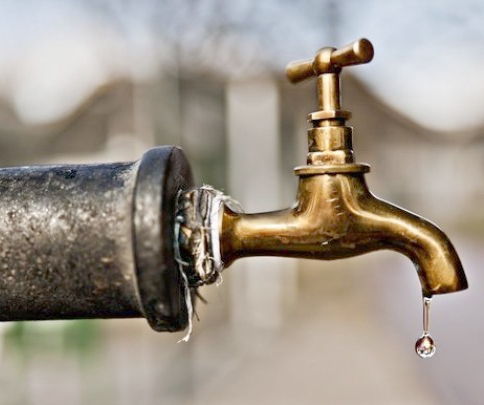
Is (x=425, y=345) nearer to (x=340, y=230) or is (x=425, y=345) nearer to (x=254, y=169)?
(x=340, y=230)

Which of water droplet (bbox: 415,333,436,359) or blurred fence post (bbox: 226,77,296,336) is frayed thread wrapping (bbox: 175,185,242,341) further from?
blurred fence post (bbox: 226,77,296,336)

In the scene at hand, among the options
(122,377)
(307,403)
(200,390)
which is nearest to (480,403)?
(307,403)

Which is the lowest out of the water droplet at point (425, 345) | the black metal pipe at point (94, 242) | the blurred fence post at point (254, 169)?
the water droplet at point (425, 345)

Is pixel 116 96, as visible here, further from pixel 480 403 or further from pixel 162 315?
pixel 162 315

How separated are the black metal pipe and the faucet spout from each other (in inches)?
4.1

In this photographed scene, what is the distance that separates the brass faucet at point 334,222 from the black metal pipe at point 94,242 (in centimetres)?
11

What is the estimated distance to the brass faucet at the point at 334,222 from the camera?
0.86 meters

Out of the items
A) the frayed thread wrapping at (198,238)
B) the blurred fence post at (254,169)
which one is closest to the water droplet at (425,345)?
the frayed thread wrapping at (198,238)

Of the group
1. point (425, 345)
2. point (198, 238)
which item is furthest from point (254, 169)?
point (198, 238)

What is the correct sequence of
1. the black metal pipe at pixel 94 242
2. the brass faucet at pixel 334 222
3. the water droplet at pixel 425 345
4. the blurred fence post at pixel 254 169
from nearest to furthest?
1. the black metal pipe at pixel 94 242
2. the brass faucet at pixel 334 222
3. the water droplet at pixel 425 345
4. the blurred fence post at pixel 254 169

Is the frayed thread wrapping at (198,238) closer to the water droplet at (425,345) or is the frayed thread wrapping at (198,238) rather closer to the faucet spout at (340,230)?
the faucet spout at (340,230)

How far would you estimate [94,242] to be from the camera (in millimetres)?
775

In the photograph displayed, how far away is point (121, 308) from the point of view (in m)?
0.79

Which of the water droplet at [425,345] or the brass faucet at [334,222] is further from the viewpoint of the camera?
the water droplet at [425,345]
